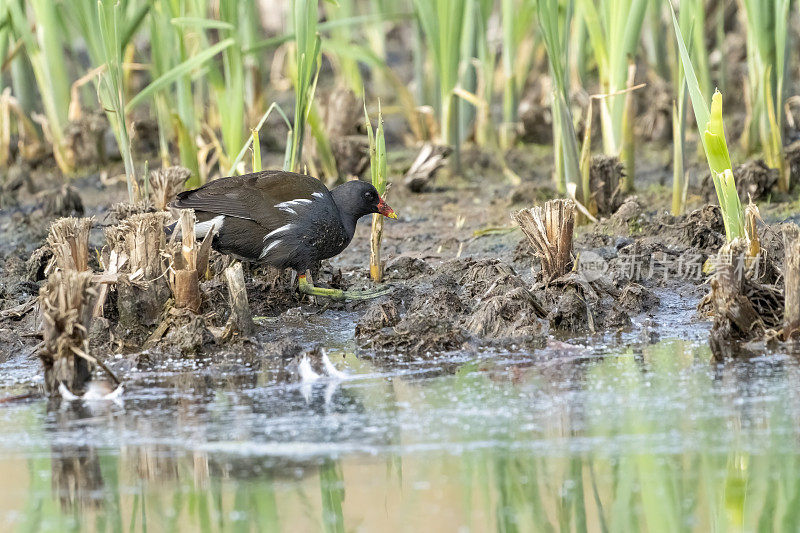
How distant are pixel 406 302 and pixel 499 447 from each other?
7.08ft

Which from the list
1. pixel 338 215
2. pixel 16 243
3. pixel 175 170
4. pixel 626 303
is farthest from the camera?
pixel 16 243

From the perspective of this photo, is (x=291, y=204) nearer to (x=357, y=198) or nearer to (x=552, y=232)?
(x=357, y=198)

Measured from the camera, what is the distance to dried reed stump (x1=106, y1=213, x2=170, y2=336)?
4.84 m

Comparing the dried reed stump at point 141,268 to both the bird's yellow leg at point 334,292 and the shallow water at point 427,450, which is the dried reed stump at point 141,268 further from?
the bird's yellow leg at point 334,292

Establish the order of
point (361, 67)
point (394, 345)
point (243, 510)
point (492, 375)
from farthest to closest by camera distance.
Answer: point (361, 67) < point (394, 345) < point (492, 375) < point (243, 510)

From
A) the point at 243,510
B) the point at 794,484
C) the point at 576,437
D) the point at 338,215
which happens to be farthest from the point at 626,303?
the point at 243,510

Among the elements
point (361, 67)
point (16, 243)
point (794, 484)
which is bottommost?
point (794, 484)

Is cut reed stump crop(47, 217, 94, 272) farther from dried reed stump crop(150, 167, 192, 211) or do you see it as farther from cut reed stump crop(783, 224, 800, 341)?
cut reed stump crop(783, 224, 800, 341)

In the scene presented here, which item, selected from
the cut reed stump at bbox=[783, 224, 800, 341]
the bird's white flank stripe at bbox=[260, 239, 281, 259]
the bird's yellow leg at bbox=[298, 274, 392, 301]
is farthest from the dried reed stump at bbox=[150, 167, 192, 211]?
the cut reed stump at bbox=[783, 224, 800, 341]

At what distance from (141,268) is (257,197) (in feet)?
2.41

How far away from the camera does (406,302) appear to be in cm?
541

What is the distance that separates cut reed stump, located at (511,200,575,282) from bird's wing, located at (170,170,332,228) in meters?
1.00

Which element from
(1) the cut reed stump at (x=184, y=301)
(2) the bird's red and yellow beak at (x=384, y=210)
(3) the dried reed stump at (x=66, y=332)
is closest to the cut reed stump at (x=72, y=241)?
(1) the cut reed stump at (x=184, y=301)

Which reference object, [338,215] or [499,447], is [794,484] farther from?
[338,215]
